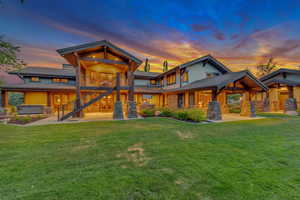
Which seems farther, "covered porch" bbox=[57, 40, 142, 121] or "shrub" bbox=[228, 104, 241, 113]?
"shrub" bbox=[228, 104, 241, 113]

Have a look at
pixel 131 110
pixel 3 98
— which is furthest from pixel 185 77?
pixel 3 98

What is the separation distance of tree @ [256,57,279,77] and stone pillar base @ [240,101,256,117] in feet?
125

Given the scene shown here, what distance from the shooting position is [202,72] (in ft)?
54.1

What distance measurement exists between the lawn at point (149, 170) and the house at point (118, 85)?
6.46 m

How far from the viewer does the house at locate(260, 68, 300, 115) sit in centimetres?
1421

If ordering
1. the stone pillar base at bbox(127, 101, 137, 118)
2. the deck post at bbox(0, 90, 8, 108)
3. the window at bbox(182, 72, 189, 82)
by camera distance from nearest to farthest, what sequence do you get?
the stone pillar base at bbox(127, 101, 137, 118) < the deck post at bbox(0, 90, 8, 108) < the window at bbox(182, 72, 189, 82)

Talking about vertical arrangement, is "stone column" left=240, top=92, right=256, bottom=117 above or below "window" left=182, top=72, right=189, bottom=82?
below

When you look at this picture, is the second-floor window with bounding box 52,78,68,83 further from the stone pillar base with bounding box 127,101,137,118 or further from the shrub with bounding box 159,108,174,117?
the shrub with bounding box 159,108,174,117

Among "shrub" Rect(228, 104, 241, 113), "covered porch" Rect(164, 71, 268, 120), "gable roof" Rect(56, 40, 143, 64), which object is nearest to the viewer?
"gable roof" Rect(56, 40, 143, 64)

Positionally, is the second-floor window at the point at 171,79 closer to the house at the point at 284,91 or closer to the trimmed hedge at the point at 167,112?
the trimmed hedge at the point at 167,112

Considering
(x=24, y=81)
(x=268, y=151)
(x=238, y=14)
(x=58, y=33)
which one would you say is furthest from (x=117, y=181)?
(x=238, y=14)

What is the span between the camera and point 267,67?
39000mm

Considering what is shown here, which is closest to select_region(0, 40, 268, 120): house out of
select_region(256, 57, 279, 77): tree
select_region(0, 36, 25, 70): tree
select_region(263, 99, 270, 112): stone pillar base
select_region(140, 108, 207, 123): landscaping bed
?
select_region(140, 108, 207, 123): landscaping bed

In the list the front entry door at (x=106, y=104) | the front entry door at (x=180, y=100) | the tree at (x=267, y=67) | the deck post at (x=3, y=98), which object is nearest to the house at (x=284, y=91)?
the front entry door at (x=180, y=100)
